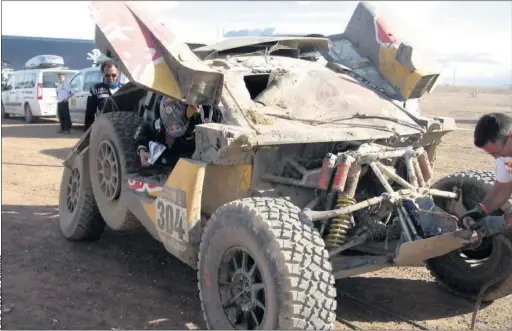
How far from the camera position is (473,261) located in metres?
4.97

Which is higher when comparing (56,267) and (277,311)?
(277,311)

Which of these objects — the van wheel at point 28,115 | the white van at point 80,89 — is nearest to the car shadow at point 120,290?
the white van at point 80,89

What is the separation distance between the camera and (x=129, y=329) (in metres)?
4.32

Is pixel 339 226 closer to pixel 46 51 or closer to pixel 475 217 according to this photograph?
pixel 475 217

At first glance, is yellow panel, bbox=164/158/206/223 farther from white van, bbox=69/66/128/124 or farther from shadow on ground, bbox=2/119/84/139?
white van, bbox=69/66/128/124

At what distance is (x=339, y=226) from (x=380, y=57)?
6.97ft

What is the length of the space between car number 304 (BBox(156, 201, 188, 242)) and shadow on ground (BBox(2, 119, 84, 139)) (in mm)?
12247

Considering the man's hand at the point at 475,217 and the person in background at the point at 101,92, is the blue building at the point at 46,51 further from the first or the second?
the man's hand at the point at 475,217

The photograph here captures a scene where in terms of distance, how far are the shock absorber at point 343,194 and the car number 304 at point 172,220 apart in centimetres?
107

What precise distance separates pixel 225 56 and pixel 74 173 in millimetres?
2351

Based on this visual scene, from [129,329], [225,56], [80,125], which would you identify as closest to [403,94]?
[225,56]

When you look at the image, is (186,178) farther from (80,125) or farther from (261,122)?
(80,125)

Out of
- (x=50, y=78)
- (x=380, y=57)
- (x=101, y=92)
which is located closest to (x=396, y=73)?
(x=380, y=57)

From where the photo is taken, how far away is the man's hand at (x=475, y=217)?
3.73 metres
